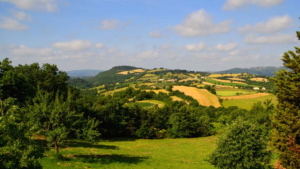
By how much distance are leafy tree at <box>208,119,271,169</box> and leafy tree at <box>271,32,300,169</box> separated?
710 cm

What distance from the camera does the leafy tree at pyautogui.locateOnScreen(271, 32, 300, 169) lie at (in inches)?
919

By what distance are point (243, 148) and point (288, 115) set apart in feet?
35.7

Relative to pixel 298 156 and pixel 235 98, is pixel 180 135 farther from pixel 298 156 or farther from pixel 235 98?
pixel 235 98

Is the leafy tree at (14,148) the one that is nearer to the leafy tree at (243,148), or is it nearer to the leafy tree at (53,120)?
the leafy tree at (53,120)

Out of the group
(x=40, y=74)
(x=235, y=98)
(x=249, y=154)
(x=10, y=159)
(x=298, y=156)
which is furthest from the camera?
(x=235, y=98)

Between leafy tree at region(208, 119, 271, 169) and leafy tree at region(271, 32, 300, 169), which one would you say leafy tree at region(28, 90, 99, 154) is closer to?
leafy tree at region(208, 119, 271, 169)

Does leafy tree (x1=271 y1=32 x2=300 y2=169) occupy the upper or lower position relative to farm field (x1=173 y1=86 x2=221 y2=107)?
upper

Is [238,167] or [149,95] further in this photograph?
[149,95]

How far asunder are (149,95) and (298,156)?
11949cm

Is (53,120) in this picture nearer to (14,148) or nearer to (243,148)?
(14,148)

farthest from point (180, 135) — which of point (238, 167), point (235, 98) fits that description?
point (235, 98)

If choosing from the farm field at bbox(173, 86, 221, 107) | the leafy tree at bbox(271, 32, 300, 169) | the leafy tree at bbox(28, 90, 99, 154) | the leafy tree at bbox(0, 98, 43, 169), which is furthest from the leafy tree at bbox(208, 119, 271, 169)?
the farm field at bbox(173, 86, 221, 107)

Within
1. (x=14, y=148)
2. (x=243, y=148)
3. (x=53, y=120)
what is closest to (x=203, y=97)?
(x=243, y=148)

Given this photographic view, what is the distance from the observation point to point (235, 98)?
137375 millimetres
